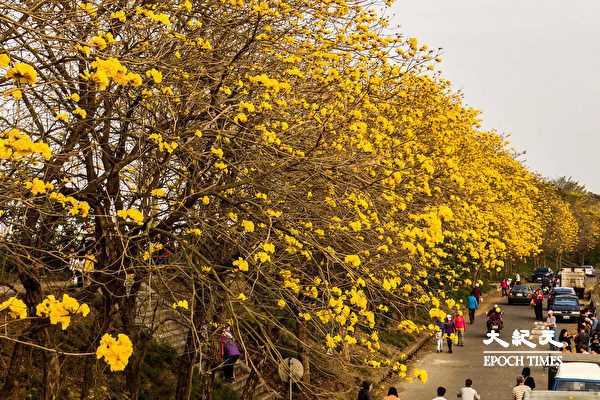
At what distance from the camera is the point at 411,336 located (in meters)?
26.6

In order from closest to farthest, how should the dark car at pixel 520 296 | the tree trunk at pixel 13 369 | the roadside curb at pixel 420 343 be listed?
the tree trunk at pixel 13 369, the roadside curb at pixel 420 343, the dark car at pixel 520 296

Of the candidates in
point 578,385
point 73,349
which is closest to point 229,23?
point 73,349

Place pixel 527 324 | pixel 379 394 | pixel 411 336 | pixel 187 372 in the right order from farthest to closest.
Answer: pixel 527 324
pixel 411 336
pixel 379 394
pixel 187 372

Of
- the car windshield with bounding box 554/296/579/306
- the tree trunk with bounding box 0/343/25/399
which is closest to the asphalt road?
the car windshield with bounding box 554/296/579/306

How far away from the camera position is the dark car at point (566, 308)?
3197cm

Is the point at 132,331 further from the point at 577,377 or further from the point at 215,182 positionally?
the point at 577,377

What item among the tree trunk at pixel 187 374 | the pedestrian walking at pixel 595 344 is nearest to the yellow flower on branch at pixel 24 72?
the tree trunk at pixel 187 374

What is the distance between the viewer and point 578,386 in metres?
13.0

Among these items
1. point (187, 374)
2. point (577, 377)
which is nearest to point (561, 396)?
point (577, 377)

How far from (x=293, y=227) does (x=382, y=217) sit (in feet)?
5.24

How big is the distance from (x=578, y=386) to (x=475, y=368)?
324 inches

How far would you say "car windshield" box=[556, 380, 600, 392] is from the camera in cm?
1291

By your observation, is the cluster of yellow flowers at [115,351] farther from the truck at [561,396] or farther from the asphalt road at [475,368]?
the asphalt road at [475,368]

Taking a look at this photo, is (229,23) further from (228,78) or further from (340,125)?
(340,125)
